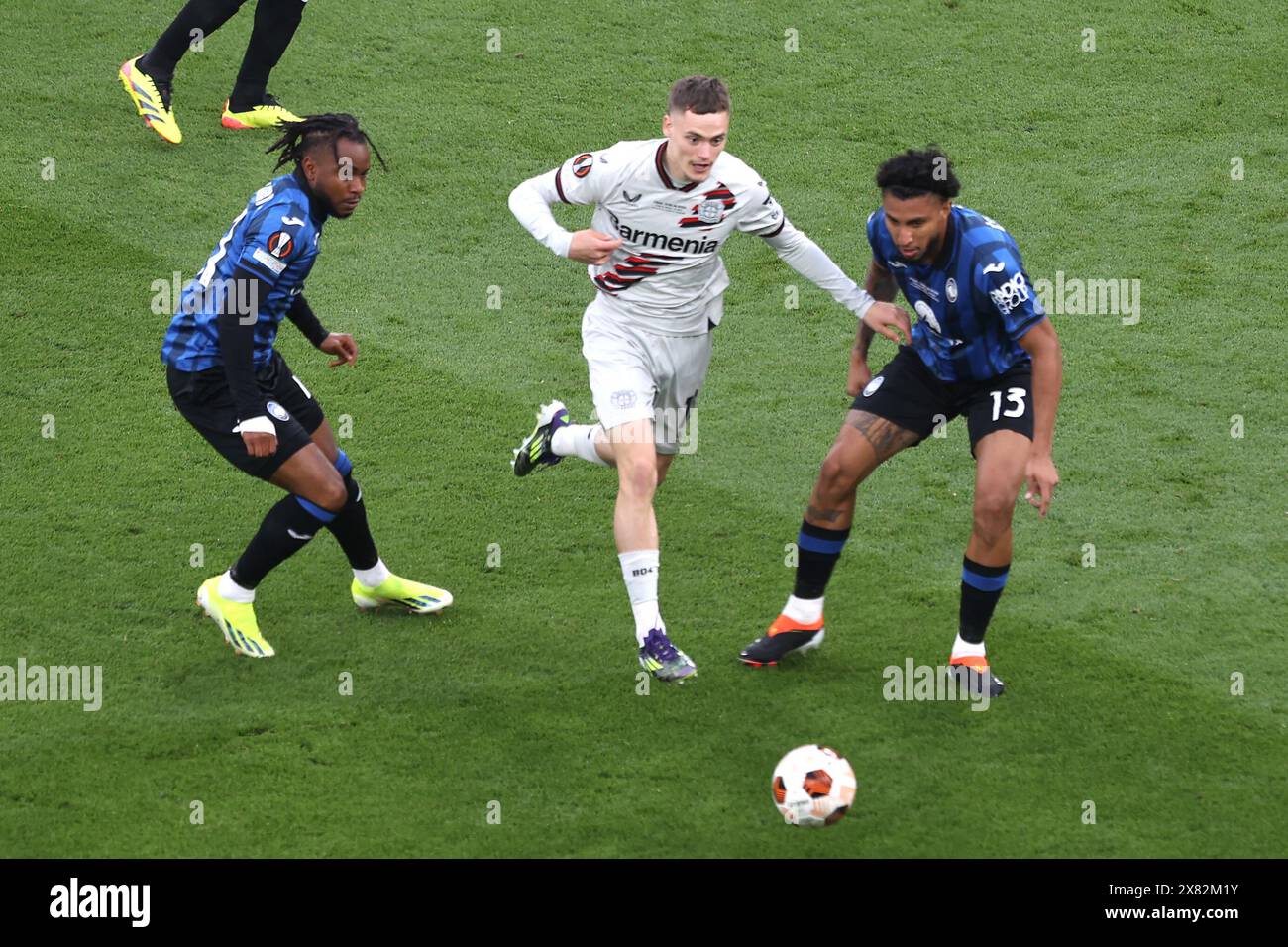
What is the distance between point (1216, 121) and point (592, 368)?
6.54m

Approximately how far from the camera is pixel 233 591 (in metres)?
6.48

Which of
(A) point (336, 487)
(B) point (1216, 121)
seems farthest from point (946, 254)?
(B) point (1216, 121)

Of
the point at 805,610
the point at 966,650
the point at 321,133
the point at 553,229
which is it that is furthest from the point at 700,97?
the point at 966,650

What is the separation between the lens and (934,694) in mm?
6141

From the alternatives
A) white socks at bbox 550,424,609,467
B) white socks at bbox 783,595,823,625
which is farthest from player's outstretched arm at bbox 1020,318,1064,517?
white socks at bbox 550,424,609,467

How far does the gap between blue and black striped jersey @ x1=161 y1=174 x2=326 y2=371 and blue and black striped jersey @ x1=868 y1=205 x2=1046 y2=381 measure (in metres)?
2.12

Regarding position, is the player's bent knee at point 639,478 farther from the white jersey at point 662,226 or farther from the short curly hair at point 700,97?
the short curly hair at point 700,97

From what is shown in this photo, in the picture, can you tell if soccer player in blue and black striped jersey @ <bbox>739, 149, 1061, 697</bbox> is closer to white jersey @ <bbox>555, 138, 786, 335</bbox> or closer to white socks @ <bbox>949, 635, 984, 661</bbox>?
white socks @ <bbox>949, 635, 984, 661</bbox>

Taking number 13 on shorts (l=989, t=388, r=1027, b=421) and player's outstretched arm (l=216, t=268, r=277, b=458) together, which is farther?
number 13 on shorts (l=989, t=388, r=1027, b=421)

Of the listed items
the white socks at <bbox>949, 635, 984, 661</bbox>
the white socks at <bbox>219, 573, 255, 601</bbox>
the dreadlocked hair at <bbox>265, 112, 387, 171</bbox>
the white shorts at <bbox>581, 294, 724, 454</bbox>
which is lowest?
the white socks at <bbox>949, 635, 984, 661</bbox>

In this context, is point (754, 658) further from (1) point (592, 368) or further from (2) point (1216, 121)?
(2) point (1216, 121)

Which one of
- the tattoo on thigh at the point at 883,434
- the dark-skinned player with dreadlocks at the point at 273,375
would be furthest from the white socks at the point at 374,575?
the tattoo on thigh at the point at 883,434

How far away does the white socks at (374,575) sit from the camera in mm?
6653

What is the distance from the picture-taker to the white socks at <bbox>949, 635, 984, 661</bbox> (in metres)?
6.17
